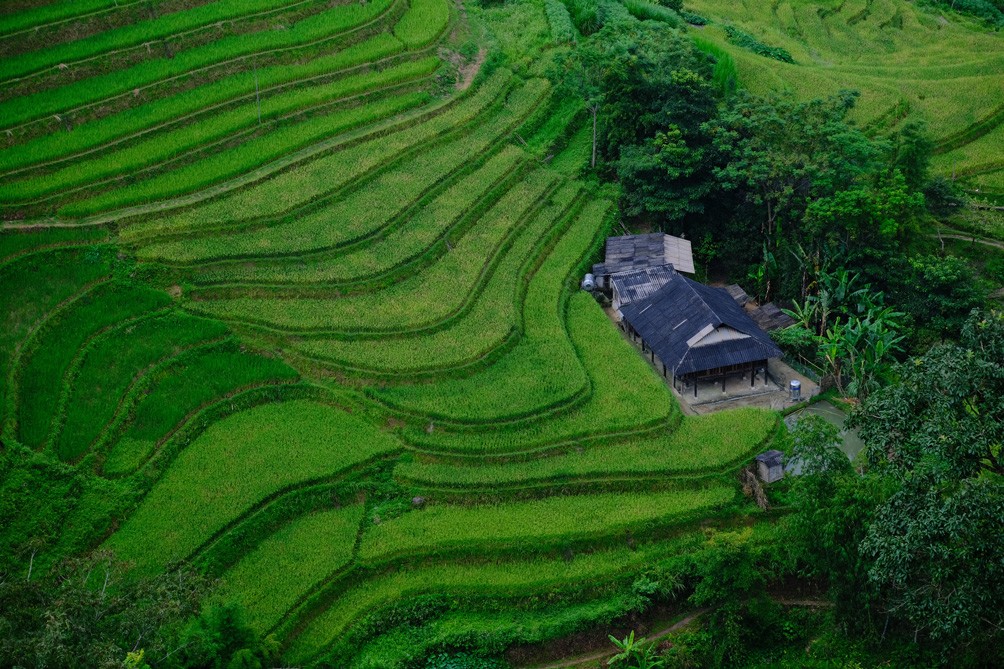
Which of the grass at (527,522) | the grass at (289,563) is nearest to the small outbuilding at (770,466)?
the grass at (527,522)

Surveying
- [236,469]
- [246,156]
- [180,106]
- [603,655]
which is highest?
[180,106]

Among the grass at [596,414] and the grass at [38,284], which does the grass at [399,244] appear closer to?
the grass at [38,284]

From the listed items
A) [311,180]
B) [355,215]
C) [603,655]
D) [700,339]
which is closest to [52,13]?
[311,180]

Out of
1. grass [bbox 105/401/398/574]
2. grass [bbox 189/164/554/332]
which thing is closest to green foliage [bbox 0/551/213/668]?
grass [bbox 105/401/398/574]

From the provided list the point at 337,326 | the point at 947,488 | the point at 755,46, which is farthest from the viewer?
the point at 755,46

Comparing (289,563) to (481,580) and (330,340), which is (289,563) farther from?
(330,340)

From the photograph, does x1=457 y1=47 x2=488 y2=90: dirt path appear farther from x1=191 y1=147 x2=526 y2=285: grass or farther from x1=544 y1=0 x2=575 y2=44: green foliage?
x1=191 y1=147 x2=526 y2=285: grass
